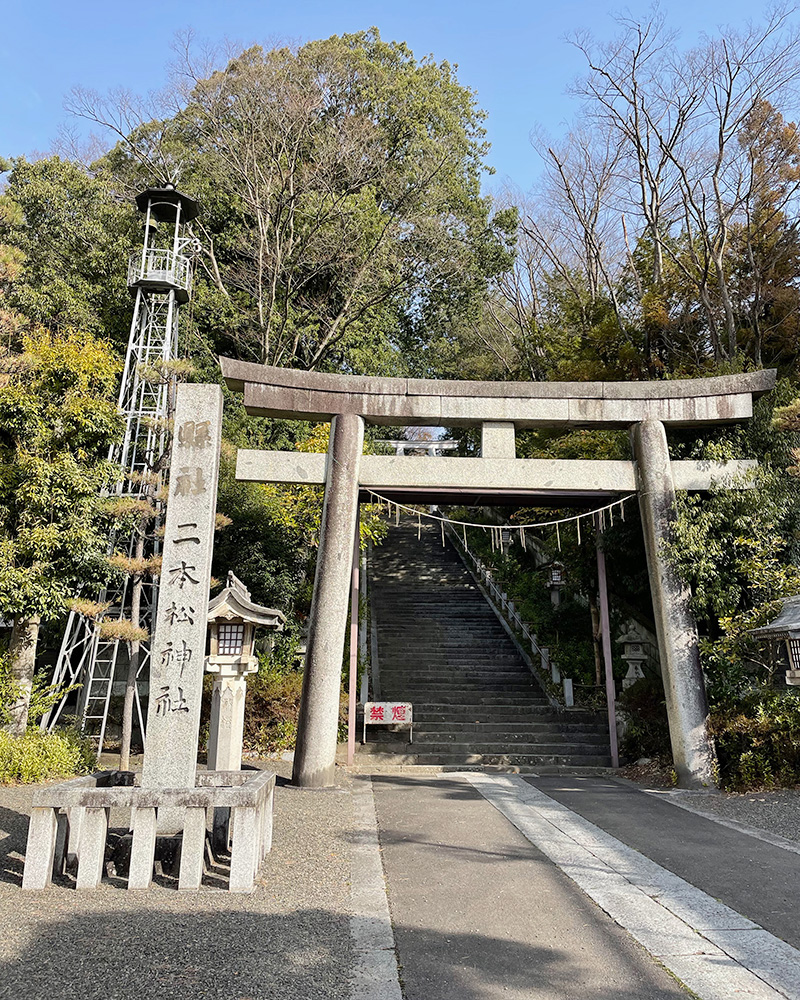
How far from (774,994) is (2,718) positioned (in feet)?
33.7

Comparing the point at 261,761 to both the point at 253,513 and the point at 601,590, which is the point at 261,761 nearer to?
the point at 253,513

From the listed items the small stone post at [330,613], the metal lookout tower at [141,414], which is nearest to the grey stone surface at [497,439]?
the small stone post at [330,613]

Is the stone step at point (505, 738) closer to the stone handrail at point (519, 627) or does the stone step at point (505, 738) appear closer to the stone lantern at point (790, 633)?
the stone handrail at point (519, 627)

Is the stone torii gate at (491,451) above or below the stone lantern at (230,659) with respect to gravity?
above

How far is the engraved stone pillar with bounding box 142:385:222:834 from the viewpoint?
5723 millimetres

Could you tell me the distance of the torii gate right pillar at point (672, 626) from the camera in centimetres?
941

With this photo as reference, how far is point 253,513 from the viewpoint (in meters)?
14.8

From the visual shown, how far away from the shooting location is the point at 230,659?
9312 millimetres

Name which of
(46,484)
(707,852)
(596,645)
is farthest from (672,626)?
(46,484)

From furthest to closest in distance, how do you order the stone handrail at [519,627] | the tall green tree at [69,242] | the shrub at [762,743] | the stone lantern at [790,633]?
the tall green tree at [69,242]
the stone handrail at [519,627]
the shrub at [762,743]
the stone lantern at [790,633]

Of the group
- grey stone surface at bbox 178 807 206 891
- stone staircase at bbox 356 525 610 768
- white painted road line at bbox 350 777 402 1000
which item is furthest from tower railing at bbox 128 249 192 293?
grey stone surface at bbox 178 807 206 891

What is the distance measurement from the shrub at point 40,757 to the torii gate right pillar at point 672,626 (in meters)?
8.72

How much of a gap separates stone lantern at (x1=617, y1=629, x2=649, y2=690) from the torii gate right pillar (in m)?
4.21

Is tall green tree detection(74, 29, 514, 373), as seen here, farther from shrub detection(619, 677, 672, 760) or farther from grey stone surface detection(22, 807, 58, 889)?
grey stone surface detection(22, 807, 58, 889)
